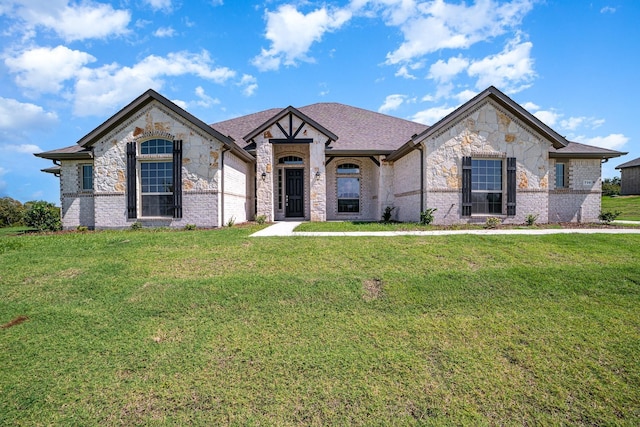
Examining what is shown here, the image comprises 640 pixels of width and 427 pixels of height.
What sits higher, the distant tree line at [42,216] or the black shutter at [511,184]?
the black shutter at [511,184]

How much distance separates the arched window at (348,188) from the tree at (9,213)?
22.5 metres

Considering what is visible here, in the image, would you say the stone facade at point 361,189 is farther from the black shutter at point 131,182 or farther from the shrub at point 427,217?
the black shutter at point 131,182

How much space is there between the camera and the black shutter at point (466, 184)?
43.2 ft

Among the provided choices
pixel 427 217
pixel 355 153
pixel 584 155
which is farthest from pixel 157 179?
pixel 584 155

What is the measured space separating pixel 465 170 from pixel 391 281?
8766 millimetres

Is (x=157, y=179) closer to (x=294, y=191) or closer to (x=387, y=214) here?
(x=294, y=191)

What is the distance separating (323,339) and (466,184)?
35.3 ft

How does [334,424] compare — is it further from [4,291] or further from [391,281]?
[4,291]

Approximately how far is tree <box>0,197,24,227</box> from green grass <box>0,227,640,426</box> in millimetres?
20606

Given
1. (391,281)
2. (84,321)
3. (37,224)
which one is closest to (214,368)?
(84,321)

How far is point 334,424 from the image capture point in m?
3.34

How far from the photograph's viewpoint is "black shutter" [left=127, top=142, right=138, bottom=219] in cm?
1291

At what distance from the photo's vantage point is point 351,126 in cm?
1883

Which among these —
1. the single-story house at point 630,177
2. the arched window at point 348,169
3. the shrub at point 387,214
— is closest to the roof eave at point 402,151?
the arched window at point 348,169
